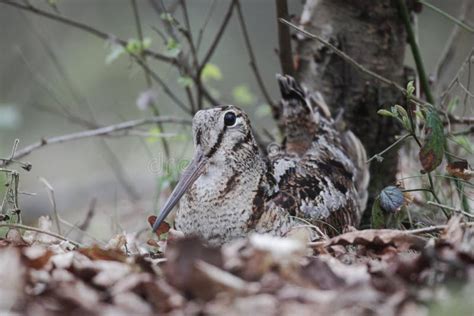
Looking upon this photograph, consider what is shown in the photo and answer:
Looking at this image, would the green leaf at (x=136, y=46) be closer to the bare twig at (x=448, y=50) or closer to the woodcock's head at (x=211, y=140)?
the woodcock's head at (x=211, y=140)

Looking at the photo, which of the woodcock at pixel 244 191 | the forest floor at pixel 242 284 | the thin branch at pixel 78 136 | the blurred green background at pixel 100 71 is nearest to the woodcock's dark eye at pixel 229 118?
the woodcock at pixel 244 191

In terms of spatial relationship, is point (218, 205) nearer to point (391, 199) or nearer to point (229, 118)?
point (229, 118)

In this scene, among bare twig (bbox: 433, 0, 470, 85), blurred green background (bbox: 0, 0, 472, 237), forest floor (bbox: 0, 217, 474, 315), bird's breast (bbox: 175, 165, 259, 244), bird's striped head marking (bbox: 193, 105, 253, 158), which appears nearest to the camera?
forest floor (bbox: 0, 217, 474, 315)

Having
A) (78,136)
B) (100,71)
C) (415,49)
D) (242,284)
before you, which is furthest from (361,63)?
(100,71)

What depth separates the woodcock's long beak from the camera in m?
3.55

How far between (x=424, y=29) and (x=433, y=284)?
855 centimetres

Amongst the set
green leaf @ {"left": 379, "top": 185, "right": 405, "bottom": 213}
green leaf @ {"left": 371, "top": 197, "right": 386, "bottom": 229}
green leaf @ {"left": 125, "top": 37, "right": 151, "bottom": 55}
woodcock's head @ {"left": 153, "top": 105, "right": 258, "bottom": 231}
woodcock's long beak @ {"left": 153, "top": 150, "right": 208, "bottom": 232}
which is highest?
green leaf @ {"left": 125, "top": 37, "right": 151, "bottom": 55}

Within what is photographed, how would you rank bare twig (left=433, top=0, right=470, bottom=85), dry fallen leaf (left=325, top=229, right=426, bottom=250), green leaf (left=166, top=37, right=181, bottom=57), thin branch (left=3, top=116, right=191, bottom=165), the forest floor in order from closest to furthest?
the forest floor < dry fallen leaf (left=325, top=229, right=426, bottom=250) < green leaf (left=166, top=37, right=181, bottom=57) < thin branch (left=3, top=116, right=191, bottom=165) < bare twig (left=433, top=0, right=470, bottom=85)

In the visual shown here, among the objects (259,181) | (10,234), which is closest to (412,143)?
(259,181)

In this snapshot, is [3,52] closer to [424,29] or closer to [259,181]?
[424,29]

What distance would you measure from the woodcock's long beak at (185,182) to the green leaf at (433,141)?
1.03 metres

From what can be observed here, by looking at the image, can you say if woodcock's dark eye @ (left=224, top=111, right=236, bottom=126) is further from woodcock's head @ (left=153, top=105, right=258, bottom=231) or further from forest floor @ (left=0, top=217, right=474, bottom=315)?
forest floor @ (left=0, top=217, right=474, bottom=315)

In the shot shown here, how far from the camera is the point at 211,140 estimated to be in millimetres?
3658

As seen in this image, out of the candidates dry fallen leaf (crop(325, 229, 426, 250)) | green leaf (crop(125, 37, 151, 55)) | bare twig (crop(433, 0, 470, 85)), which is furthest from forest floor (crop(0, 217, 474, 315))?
bare twig (crop(433, 0, 470, 85))
